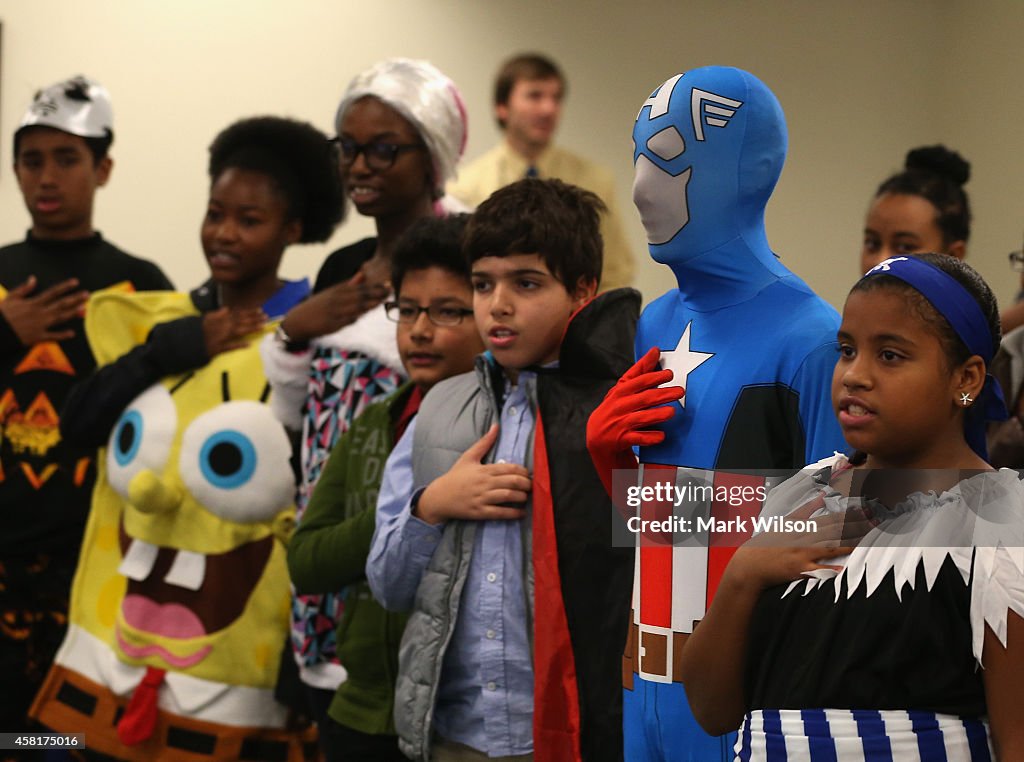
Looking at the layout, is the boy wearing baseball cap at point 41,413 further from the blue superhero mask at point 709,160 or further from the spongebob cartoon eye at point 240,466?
the blue superhero mask at point 709,160

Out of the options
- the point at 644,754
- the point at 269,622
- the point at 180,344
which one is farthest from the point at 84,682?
the point at 644,754

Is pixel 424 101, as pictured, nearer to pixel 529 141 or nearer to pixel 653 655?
pixel 529 141

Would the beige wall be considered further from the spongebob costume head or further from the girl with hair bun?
the spongebob costume head

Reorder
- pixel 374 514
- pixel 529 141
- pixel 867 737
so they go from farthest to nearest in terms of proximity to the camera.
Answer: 1. pixel 529 141
2. pixel 374 514
3. pixel 867 737

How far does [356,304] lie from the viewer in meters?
2.67

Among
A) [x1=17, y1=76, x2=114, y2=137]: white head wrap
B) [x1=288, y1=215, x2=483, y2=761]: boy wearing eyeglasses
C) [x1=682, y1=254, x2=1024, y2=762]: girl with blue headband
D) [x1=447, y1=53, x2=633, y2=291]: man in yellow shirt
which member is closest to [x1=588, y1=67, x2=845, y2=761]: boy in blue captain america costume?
[x1=682, y1=254, x2=1024, y2=762]: girl with blue headband

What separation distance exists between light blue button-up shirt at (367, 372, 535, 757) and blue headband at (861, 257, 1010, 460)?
0.80m

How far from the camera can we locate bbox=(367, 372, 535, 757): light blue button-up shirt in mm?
1931

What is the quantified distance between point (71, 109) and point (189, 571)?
1.35 meters

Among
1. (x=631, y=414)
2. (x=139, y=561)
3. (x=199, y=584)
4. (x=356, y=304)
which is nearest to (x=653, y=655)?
(x=631, y=414)

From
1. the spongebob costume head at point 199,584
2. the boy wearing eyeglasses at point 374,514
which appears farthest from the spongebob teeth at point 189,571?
the boy wearing eyeglasses at point 374,514

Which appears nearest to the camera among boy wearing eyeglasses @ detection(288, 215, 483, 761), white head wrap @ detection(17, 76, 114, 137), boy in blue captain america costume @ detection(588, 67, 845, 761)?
boy in blue captain america costume @ detection(588, 67, 845, 761)

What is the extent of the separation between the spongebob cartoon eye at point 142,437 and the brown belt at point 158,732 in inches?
17.3

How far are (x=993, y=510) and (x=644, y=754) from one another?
1.92 ft
